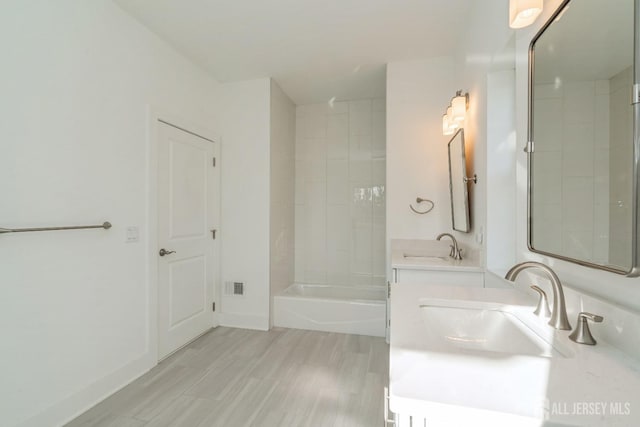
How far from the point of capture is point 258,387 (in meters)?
1.99

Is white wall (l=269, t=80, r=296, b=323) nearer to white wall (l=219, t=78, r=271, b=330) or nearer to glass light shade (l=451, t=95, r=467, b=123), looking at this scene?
white wall (l=219, t=78, r=271, b=330)

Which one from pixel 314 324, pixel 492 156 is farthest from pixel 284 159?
pixel 492 156

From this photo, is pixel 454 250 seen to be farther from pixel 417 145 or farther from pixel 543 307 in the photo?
pixel 543 307

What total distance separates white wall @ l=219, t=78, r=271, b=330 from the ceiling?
0.31m

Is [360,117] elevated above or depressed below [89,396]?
above

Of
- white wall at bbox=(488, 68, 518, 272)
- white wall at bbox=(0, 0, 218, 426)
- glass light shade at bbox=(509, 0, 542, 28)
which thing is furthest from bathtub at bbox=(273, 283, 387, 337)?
glass light shade at bbox=(509, 0, 542, 28)

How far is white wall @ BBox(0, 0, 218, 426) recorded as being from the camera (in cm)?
146

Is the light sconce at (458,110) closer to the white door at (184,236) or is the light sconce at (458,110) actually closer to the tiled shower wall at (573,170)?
the tiled shower wall at (573,170)

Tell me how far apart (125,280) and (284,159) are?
2.15 meters

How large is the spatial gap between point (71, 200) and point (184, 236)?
1020mm

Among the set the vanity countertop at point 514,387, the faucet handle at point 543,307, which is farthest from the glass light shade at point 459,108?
the vanity countertop at point 514,387

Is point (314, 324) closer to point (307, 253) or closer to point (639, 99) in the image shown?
point (307, 253)

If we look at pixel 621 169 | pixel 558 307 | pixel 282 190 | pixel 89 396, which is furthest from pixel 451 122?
pixel 89 396

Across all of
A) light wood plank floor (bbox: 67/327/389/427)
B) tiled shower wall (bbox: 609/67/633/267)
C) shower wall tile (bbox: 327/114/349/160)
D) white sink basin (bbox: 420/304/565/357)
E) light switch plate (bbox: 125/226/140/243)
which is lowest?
light wood plank floor (bbox: 67/327/389/427)
